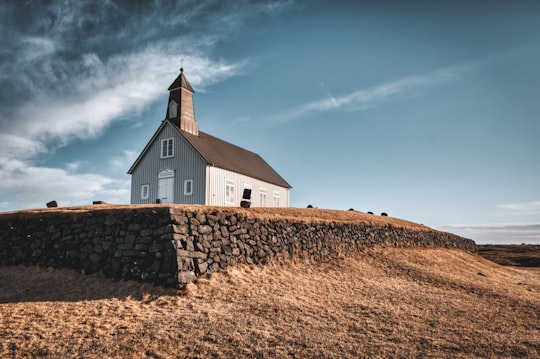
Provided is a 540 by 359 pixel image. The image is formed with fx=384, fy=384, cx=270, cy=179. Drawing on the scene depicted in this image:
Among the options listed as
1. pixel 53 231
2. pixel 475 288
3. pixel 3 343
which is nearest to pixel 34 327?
pixel 3 343

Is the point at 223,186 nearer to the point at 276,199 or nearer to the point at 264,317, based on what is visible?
the point at 276,199

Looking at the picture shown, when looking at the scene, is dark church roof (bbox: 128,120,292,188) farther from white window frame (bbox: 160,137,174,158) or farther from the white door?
the white door

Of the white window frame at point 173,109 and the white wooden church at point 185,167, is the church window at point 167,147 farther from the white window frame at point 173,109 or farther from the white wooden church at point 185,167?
the white window frame at point 173,109

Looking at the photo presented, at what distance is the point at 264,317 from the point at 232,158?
76.4ft

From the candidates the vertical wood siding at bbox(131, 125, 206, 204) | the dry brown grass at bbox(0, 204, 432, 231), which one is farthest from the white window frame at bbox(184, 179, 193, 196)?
the dry brown grass at bbox(0, 204, 432, 231)

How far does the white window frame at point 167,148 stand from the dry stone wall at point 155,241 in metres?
12.6

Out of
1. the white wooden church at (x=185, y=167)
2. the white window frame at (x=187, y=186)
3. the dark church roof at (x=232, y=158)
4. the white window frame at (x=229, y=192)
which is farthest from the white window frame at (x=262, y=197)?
the white window frame at (x=187, y=186)

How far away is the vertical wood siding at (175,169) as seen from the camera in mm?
27078

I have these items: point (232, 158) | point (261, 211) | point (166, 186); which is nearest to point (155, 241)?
point (261, 211)

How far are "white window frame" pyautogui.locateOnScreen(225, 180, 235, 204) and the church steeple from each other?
5254 mm

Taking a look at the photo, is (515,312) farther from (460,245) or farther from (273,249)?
(460,245)

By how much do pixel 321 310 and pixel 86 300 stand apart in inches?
279

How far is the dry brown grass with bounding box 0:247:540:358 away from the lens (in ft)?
27.9

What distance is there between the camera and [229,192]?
1154 inches
